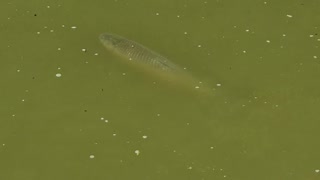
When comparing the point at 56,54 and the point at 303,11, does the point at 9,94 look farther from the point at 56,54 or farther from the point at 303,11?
the point at 303,11

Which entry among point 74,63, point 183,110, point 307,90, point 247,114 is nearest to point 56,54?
point 74,63

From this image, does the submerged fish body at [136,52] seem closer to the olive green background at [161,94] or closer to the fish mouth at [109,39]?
the fish mouth at [109,39]

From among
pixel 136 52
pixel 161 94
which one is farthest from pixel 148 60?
pixel 161 94

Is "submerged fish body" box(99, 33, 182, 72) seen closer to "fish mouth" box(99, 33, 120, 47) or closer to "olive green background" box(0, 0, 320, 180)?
"fish mouth" box(99, 33, 120, 47)

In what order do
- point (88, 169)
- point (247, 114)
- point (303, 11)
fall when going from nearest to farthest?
point (88, 169) → point (247, 114) → point (303, 11)

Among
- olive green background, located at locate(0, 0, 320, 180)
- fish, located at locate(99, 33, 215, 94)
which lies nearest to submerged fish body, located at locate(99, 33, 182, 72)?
fish, located at locate(99, 33, 215, 94)

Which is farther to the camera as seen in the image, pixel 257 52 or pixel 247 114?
pixel 257 52

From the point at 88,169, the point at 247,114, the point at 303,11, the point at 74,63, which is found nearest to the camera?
the point at 88,169
